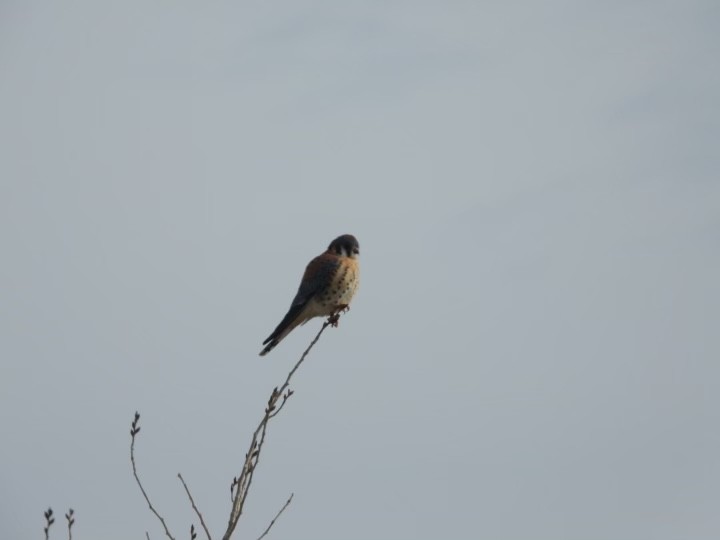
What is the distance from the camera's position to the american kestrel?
9.32 m

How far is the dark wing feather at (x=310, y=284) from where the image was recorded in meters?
9.34

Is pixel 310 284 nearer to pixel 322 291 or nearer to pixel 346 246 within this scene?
pixel 322 291

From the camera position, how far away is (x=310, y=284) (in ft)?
30.9

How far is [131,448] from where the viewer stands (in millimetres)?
5066

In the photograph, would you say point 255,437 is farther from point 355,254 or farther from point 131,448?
point 355,254

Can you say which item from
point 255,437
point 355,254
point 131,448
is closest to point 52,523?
point 131,448

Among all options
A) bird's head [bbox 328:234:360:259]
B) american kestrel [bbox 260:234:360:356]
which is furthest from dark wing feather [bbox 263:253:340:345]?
bird's head [bbox 328:234:360:259]

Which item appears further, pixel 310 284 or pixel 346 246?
pixel 346 246

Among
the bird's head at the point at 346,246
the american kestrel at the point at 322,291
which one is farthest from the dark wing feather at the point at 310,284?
the bird's head at the point at 346,246

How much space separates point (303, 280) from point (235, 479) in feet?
15.7

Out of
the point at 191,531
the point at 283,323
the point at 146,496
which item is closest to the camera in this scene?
the point at 146,496

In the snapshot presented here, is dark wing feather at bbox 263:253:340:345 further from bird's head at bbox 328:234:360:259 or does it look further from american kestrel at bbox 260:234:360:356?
bird's head at bbox 328:234:360:259

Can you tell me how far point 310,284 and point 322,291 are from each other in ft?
0.42

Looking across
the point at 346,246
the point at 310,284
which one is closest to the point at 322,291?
the point at 310,284
